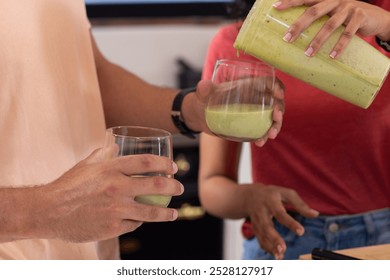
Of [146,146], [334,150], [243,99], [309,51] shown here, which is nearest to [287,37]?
[309,51]

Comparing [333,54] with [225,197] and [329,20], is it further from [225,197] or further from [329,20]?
[225,197]

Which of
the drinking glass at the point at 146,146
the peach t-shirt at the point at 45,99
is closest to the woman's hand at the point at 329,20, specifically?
the drinking glass at the point at 146,146

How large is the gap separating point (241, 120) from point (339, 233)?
51cm

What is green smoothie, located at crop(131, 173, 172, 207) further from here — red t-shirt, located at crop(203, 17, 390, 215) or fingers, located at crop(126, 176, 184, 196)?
red t-shirt, located at crop(203, 17, 390, 215)

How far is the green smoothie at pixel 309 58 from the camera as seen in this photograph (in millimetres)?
1221

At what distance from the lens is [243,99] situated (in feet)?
4.33

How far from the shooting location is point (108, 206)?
3.26ft

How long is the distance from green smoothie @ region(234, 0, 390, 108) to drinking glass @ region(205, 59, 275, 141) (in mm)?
68

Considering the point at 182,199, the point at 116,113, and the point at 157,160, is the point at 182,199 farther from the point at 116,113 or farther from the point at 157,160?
the point at 157,160

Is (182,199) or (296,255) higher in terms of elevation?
(296,255)

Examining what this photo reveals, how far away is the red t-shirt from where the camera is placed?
1.71 m
